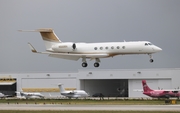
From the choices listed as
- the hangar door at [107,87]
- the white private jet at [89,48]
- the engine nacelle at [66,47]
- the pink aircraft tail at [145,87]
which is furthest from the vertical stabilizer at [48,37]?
the hangar door at [107,87]

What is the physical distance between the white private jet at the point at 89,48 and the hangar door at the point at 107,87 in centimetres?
5073

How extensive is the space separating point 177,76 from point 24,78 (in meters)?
41.7

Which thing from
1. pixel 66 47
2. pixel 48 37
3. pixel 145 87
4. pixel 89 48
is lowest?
pixel 145 87

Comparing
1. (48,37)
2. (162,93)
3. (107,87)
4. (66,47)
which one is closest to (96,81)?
(107,87)

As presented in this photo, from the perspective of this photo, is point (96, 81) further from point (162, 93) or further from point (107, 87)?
point (162, 93)

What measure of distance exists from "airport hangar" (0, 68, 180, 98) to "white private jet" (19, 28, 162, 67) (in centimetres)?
4598

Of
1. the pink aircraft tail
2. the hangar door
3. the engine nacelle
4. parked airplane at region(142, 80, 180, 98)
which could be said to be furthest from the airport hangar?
the engine nacelle

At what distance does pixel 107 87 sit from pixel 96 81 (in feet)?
18.5

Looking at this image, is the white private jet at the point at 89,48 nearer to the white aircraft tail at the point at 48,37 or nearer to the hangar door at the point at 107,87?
the white aircraft tail at the point at 48,37

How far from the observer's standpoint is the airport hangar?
135875mm

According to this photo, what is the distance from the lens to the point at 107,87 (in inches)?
6004

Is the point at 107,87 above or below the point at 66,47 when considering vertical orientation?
below

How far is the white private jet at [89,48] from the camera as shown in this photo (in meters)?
84.2

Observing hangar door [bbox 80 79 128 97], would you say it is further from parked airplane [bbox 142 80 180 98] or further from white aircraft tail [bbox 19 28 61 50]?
white aircraft tail [bbox 19 28 61 50]
